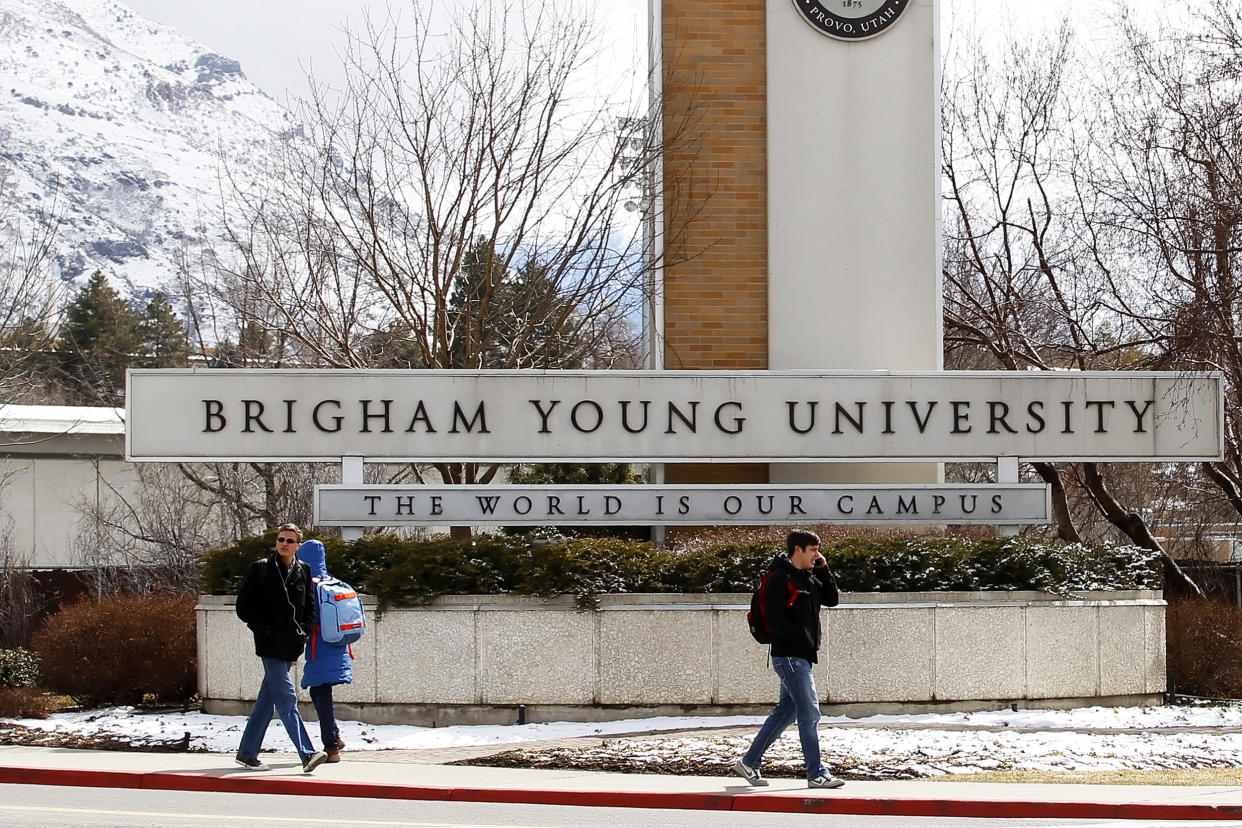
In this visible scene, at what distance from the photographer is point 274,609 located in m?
11.0

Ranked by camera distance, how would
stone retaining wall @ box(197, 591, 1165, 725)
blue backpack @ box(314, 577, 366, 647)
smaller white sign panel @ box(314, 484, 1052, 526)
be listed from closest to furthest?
1. blue backpack @ box(314, 577, 366, 647)
2. stone retaining wall @ box(197, 591, 1165, 725)
3. smaller white sign panel @ box(314, 484, 1052, 526)

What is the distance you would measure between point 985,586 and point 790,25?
7.06 m

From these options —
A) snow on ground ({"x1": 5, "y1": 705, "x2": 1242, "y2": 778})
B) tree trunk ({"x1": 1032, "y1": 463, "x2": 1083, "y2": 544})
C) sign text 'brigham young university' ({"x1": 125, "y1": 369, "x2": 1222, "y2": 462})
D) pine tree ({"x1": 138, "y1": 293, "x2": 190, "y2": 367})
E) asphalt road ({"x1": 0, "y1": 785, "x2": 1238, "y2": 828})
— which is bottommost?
snow on ground ({"x1": 5, "y1": 705, "x2": 1242, "y2": 778})

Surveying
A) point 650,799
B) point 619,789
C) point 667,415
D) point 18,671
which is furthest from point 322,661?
point 18,671

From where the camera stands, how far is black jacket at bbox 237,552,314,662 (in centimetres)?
1095

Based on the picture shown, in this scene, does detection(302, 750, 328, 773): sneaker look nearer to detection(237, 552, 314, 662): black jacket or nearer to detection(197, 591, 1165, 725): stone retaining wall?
detection(237, 552, 314, 662): black jacket

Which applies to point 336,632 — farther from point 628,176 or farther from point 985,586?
point 628,176

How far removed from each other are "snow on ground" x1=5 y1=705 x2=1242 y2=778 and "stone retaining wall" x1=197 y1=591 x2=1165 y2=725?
19 cm

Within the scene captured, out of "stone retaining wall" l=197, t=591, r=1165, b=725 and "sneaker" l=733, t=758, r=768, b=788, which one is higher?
"stone retaining wall" l=197, t=591, r=1165, b=725

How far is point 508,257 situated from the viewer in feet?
65.1

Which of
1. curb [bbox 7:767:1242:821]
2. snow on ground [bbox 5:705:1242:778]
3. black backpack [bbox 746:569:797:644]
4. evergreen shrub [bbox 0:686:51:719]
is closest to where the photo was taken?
curb [bbox 7:767:1242:821]

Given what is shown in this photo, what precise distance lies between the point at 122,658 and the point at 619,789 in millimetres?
6909

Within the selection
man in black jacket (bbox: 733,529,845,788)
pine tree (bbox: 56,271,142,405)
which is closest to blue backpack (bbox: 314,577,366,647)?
Answer: man in black jacket (bbox: 733,529,845,788)

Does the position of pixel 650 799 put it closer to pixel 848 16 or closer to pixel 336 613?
pixel 336 613
